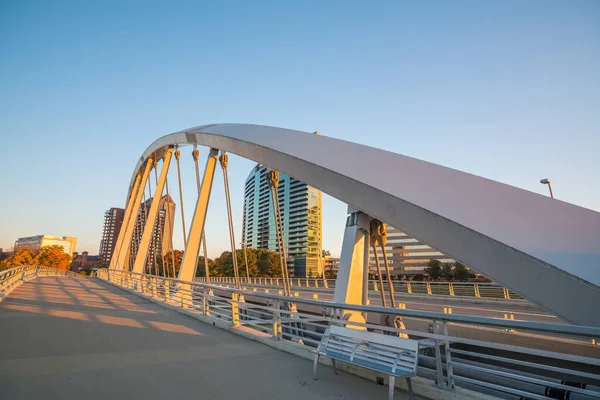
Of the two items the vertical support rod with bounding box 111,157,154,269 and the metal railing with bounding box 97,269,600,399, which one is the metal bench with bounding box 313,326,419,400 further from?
the vertical support rod with bounding box 111,157,154,269

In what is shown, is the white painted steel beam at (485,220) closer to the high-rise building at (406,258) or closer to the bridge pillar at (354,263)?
the bridge pillar at (354,263)

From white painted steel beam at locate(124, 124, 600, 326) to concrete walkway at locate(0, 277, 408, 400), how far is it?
4.95 ft

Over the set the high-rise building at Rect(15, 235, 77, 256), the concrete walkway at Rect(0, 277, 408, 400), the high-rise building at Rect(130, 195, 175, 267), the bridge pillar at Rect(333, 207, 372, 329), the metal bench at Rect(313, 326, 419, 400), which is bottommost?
the concrete walkway at Rect(0, 277, 408, 400)

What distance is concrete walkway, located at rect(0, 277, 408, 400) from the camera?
3.24 metres

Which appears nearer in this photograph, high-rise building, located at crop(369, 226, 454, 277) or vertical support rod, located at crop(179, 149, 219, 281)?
vertical support rod, located at crop(179, 149, 219, 281)

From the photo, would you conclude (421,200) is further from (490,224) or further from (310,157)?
(310,157)

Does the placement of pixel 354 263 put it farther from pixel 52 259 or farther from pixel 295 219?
pixel 52 259

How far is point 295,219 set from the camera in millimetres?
85812

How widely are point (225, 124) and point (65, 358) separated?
8.12 metres

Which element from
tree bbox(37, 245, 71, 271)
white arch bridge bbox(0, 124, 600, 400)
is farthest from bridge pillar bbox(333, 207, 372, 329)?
tree bbox(37, 245, 71, 271)

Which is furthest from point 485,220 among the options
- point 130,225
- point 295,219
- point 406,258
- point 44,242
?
point 44,242

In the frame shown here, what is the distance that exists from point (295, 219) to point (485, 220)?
271 ft

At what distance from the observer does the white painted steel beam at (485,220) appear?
278 centimetres

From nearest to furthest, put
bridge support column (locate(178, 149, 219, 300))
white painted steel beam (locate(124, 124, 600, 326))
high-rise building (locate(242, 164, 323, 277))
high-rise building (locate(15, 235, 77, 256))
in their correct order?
white painted steel beam (locate(124, 124, 600, 326)), bridge support column (locate(178, 149, 219, 300)), high-rise building (locate(242, 164, 323, 277)), high-rise building (locate(15, 235, 77, 256))
